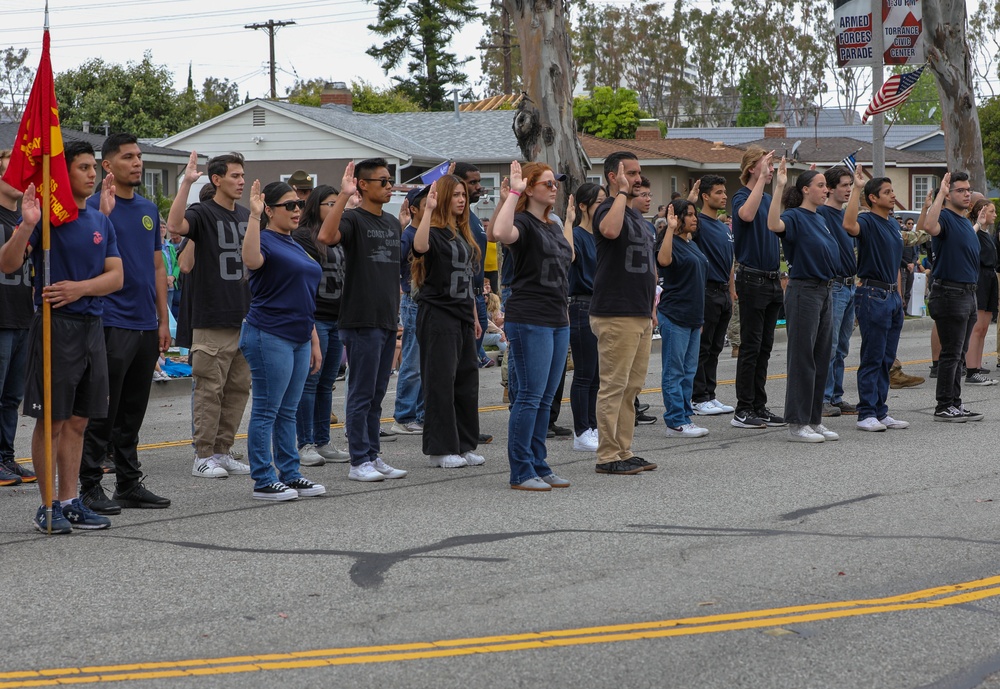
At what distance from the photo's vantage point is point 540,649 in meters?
5.13

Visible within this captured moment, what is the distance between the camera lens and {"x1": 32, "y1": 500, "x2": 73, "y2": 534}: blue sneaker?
7.11 m

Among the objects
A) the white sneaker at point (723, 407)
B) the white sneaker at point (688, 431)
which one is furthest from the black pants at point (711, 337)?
the white sneaker at point (688, 431)

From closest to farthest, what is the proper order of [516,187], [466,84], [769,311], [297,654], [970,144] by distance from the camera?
[297,654], [516,187], [769,311], [970,144], [466,84]

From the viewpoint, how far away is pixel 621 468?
9000mm

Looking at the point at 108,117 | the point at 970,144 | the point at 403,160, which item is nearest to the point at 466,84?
the point at 108,117

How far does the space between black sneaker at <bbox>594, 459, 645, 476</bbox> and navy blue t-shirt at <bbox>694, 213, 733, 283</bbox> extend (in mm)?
3295

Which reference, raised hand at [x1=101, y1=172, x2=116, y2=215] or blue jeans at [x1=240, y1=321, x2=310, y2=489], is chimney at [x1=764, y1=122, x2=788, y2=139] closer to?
blue jeans at [x1=240, y1=321, x2=310, y2=489]

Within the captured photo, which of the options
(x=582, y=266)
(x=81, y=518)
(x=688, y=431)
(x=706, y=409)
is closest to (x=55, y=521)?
(x=81, y=518)

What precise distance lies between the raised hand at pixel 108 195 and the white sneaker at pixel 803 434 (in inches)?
219

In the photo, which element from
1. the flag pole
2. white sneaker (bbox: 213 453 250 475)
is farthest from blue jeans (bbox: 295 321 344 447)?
the flag pole

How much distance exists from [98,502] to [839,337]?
7.24 metres

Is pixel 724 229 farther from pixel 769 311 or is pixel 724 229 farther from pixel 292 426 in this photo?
pixel 292 426

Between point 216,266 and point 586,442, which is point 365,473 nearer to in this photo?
point 216,266

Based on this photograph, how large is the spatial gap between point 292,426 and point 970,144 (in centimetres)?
1726
